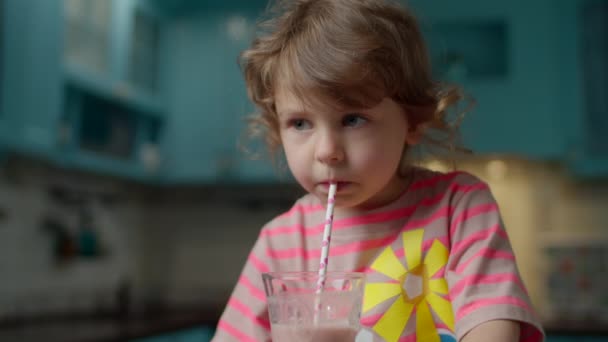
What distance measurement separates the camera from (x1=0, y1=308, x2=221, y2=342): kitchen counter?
2354mm

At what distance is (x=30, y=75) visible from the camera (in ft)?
7.95

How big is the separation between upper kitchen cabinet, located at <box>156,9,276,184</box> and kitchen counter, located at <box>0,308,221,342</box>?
0.71 meters

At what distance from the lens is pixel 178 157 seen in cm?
358

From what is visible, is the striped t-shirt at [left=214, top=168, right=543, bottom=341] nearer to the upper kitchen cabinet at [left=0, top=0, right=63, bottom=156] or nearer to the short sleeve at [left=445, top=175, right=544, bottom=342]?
the short sleeve at [left=445, top=175, right=544, bottom=342]

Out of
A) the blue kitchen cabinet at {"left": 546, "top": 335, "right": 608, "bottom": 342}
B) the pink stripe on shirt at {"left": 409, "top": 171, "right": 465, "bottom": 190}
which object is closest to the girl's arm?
the pink stripe on shirt at {"left": 409, "top": 171, "right": 465, "bottom": 190}

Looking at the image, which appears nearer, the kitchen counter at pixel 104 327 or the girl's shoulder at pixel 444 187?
the girl's shoulder at pixel 444 187

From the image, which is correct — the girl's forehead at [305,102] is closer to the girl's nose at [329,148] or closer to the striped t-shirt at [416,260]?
the girl's nose at [329,148]

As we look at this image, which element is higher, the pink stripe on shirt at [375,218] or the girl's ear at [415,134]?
the girl's ear at [415,134]

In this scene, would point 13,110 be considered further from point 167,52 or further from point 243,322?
point 243,322

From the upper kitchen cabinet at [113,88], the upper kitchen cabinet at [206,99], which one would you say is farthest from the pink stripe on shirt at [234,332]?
the upper kitchen cabinet at [206,99]

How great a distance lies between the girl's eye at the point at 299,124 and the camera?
80cm

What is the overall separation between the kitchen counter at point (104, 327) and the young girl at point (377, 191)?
159 centimetres

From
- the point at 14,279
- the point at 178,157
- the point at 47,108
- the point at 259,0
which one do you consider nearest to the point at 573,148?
the point at 259,0

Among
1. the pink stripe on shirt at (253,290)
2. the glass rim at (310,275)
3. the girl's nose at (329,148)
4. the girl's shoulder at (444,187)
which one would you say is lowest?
the pink stripe on shirt at (253,290)
